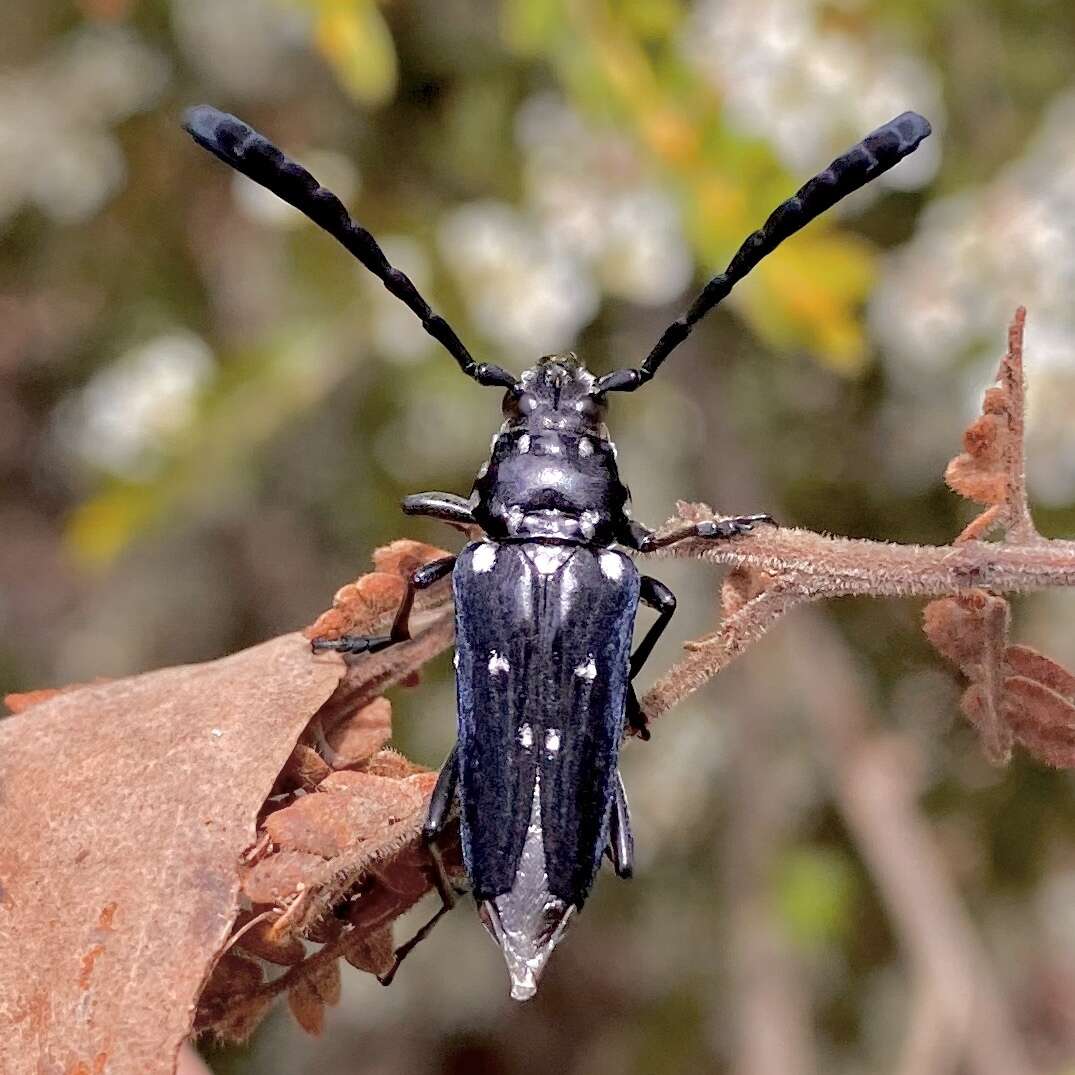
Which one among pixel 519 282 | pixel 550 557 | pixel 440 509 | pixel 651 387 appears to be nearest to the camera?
pixel 550 557

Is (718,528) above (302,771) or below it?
above

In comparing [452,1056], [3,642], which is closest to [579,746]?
[452,1056]

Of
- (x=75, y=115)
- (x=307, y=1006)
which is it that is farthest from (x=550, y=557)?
(x=75, y=115)

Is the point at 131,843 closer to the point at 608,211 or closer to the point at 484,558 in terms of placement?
the point at 484,558

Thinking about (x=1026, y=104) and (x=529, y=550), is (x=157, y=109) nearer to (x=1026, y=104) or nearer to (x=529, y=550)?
(x=1026, y=104)

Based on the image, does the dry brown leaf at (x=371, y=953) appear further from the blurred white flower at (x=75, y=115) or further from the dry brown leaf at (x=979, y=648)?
the blurred white flower at (x=75, y=115)

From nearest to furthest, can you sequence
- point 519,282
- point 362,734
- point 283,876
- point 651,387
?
point 283,876
point 362,734
point 519,282
point 651,387

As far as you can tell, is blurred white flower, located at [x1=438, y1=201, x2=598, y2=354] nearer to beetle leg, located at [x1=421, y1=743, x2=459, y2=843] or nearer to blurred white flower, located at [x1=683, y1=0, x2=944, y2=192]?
blurred white flower, located at [x1=683, y1=0, x2=944, y2=192]
